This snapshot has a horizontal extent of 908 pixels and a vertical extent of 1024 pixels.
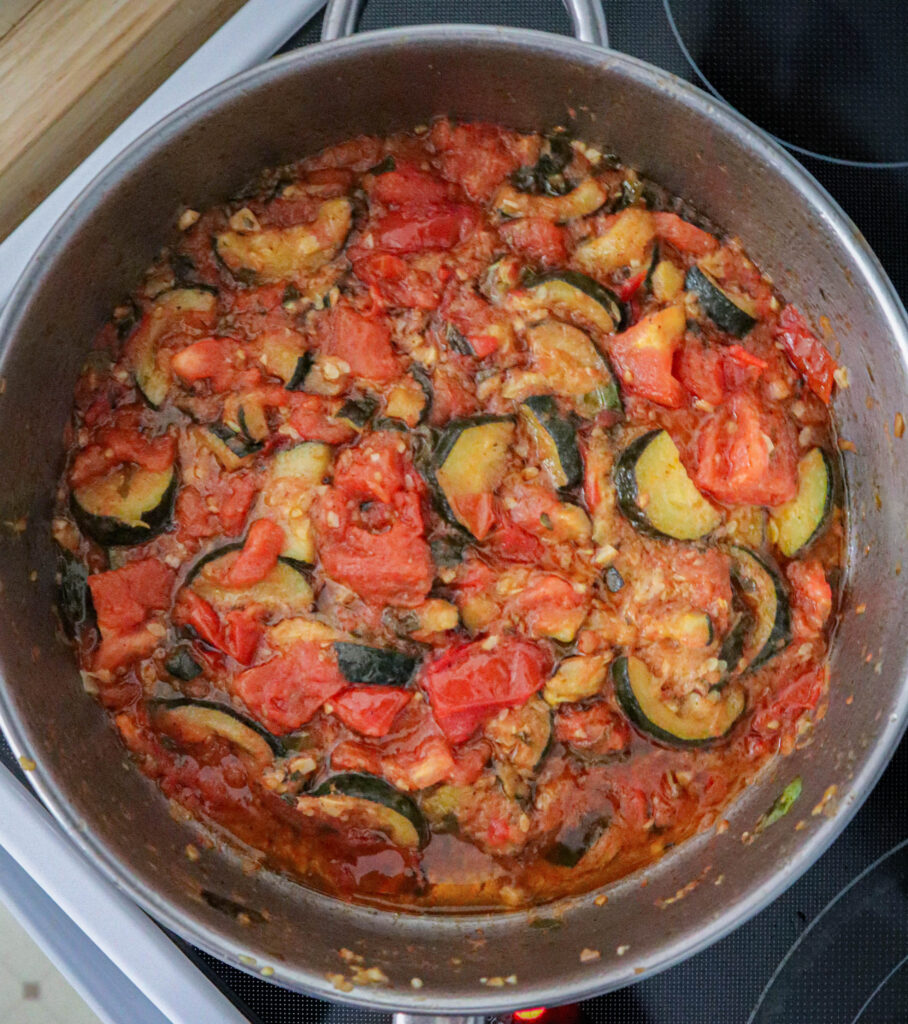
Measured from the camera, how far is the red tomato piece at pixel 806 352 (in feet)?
9.19

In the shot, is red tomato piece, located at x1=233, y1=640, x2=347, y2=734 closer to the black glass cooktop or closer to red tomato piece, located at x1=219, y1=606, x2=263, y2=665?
red tomato piece, located at x1=219, y1=606, x2=263, y2=665

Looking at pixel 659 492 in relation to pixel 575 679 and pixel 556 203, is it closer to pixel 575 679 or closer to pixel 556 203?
pixel 575 679

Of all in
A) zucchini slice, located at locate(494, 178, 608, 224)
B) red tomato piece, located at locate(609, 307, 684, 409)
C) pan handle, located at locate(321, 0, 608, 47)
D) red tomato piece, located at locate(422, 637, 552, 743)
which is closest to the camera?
pan handle, located at locate(321, 0, 608, 47)

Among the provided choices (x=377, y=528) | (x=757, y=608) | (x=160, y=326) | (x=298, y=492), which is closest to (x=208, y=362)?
(x=160, y=326)

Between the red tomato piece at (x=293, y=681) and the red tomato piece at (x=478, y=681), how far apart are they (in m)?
0.27

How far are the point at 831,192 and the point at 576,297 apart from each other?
2.83 ft

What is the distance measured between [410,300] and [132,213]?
2.58 feet

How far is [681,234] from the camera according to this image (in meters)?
2.79

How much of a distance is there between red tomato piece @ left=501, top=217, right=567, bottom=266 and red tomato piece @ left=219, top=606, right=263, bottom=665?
132 centimetres

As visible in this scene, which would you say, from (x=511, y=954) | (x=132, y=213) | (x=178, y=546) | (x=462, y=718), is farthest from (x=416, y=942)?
(x=132, y=213)

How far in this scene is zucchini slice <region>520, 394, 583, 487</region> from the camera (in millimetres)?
2625

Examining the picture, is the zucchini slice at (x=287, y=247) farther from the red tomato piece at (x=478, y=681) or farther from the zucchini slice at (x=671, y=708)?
the zucchini slice at (x=671, y=708)

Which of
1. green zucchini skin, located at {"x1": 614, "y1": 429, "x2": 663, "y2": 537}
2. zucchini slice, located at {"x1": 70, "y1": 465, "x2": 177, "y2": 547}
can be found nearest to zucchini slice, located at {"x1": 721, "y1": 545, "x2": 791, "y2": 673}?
green zucchini skin, located at {"x1": 614, "y1": 429, "x2": 663, "y2": 537}

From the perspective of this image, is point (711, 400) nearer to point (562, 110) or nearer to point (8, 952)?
point (562, 110)
